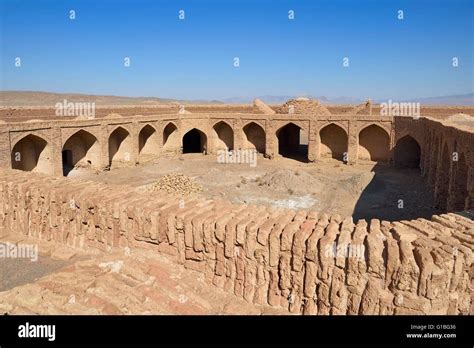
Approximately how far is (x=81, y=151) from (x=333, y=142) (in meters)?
15.1

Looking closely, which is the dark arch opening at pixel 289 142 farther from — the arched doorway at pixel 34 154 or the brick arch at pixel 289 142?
the arched doorway at pixel 34 154


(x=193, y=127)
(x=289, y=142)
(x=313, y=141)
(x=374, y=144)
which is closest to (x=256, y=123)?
(x=289, y=142)

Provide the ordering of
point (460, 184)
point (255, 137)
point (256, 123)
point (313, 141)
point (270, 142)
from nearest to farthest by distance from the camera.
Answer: point (460, 184)
point (313, 141)
point (270, 142)
point (256, 123)
point (255, 137)

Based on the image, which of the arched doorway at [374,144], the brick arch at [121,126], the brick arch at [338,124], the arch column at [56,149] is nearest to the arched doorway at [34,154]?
the arch column at [56,149]

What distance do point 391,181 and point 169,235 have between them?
53.8 feet

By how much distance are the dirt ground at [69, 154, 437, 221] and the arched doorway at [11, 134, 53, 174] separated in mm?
2163

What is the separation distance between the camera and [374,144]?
2348 centimetres

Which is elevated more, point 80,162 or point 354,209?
point 80,162

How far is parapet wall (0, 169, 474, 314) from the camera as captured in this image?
12.1ft

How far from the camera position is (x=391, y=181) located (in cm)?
1866

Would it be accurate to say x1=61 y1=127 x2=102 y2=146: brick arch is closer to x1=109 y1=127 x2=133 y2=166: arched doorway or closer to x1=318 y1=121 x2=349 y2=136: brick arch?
x1=109 y1=127 x2=133 y2=166: arched doorway

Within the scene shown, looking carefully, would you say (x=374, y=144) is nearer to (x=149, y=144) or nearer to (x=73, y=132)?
(x=149, y=144)

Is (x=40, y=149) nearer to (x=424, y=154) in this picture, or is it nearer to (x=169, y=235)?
(x=169, y=235)
